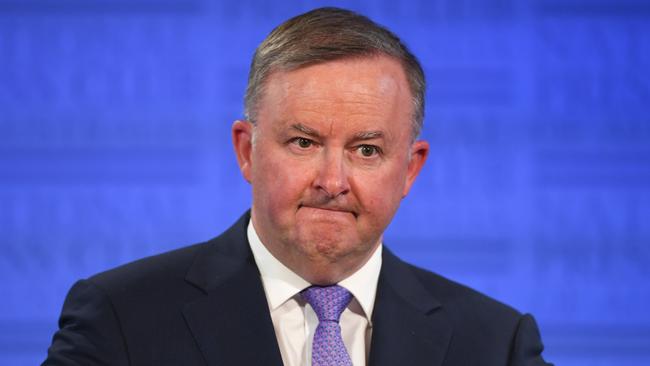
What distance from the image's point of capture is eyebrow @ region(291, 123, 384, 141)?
84.5 inches

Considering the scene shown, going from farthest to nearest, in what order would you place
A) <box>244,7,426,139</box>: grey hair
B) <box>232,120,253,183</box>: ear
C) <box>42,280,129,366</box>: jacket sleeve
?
1. <box>232,120,253,183</box>: ear
2. <box>244,7,426,139</box>: grey hair
3. <box>42,280,129,366</box>: jacket sleeve

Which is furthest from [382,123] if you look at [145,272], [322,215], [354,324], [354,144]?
[145,272]

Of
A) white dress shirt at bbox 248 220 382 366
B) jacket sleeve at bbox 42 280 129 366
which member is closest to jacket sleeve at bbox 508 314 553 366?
white dress shirt at bbox 248 220 382 366

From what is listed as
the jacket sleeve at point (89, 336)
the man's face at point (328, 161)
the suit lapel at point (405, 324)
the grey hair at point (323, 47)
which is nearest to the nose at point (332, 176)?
the man's face at point (328, 161)

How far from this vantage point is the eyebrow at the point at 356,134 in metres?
2.15

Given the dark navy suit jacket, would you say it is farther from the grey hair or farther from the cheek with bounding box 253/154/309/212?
the grey hair

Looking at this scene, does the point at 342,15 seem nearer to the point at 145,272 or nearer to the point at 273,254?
the point at 273,254

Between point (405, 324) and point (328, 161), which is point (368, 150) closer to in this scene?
point (328, 161)

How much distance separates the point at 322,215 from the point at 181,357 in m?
0.39

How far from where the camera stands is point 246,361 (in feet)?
7.06

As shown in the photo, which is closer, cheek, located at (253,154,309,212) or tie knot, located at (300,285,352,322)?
cheek, located at (253,154,309,212)

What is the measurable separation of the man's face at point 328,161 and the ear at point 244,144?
35 millimetres

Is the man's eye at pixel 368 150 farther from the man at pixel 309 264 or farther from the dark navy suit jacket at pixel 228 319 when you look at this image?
the dark navy suit jacket at pixel 228 319

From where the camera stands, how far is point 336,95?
2168 millimetres
